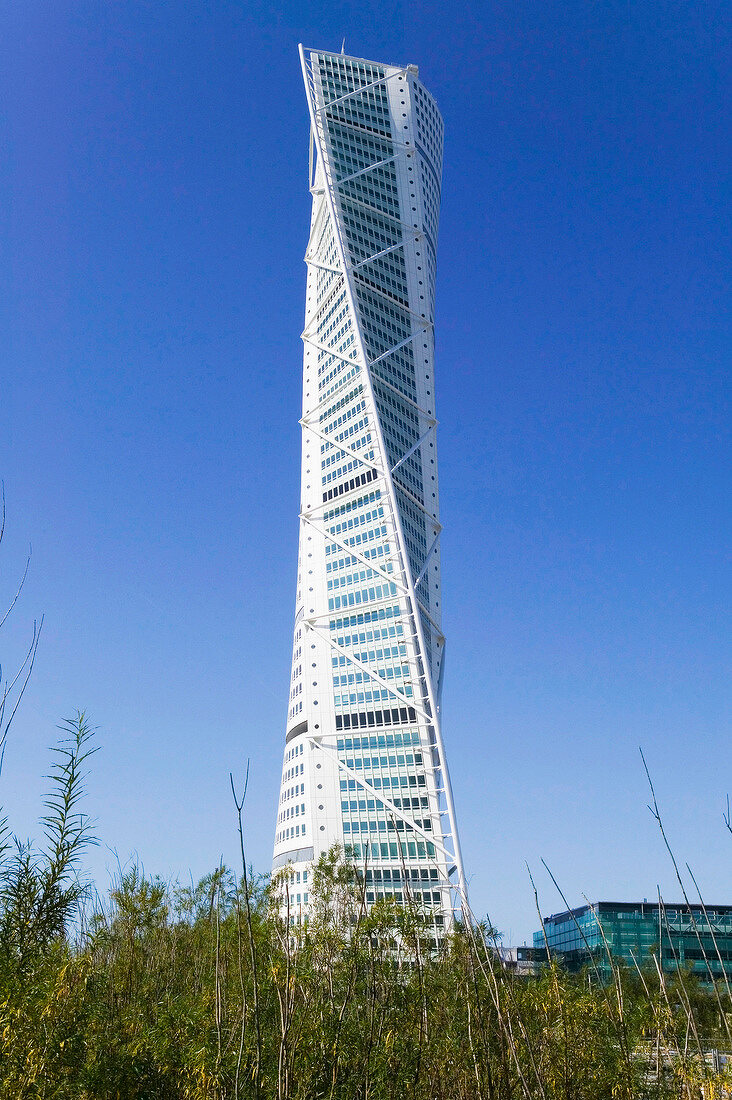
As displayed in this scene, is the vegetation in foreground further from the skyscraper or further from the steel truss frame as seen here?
the steel truss frame

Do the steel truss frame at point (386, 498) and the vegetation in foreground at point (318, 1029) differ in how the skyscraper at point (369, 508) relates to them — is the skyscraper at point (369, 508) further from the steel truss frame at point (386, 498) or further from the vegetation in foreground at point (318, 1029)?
the vegetation in foreground at point (318, 1029)

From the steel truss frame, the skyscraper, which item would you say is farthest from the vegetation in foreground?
the steel truss frame

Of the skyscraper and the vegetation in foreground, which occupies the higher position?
the skyscraper

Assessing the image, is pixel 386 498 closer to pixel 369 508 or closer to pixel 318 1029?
pixel 369 508

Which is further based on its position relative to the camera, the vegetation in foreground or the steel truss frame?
the steel truss frame

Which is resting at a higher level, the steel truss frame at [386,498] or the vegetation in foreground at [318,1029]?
the steel truss frame at [386,498]

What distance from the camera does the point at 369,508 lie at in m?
84.0

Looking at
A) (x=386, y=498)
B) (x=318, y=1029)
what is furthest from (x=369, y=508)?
(x=318, y=1029)

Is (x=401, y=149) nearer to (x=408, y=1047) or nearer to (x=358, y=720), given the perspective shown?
(x=358, y=720)

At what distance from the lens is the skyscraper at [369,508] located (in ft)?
243


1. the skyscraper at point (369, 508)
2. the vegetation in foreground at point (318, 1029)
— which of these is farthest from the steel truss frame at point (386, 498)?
the vegetation in foreground at point (318, 1029)

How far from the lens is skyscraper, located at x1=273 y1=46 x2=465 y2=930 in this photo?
243ft

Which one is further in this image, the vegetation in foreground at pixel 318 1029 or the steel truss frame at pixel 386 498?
the steel truss frame at pixel 386 498

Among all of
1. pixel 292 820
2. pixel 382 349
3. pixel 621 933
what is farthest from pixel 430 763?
pixel 382 349
